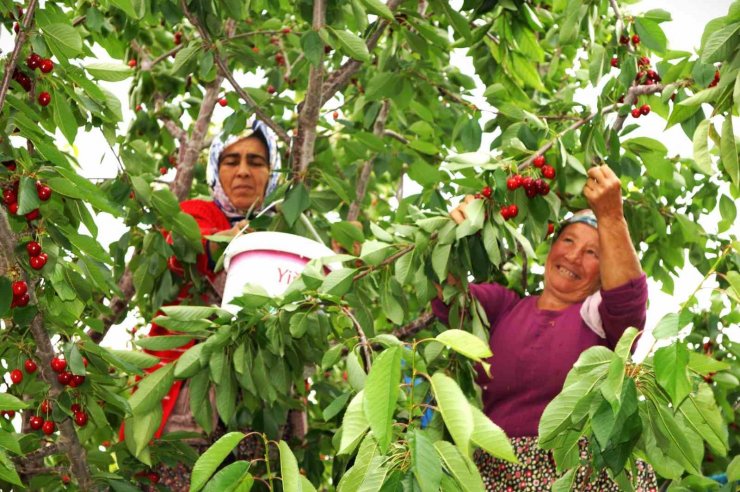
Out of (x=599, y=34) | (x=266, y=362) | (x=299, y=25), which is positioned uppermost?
(x=299, y=25)

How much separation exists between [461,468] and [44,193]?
1.10 metres

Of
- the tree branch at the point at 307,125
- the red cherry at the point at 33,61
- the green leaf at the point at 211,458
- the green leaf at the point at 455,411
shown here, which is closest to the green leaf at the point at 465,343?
the green leaf at the point at 455,411

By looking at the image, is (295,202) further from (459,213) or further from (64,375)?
(64,375)

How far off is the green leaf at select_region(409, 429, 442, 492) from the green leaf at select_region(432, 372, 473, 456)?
0.19 ft

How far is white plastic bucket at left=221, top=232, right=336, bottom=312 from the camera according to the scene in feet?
9.06

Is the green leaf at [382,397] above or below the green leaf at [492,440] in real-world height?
above

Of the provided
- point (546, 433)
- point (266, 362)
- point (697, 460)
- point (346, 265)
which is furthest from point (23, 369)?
point (697, 460)

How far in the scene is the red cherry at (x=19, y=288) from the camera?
2365 millimetres

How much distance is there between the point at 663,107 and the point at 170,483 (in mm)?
1741

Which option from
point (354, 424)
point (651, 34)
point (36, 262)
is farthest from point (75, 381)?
point (651, 34)

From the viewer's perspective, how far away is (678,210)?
152 inches

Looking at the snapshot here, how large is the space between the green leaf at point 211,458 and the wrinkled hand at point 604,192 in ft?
4.12

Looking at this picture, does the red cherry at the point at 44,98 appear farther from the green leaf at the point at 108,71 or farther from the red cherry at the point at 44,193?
the red cherry at the point at 44,193

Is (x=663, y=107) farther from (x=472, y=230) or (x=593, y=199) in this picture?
(x=472, y=230)
